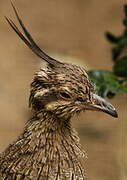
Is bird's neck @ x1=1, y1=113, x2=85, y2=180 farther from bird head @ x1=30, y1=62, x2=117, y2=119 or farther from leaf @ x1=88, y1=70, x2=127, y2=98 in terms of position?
leaf @ x1=88, y1=70, x2=127, y2=98

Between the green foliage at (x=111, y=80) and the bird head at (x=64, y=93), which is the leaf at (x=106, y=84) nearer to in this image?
the green foliage at (x=111, y=80)

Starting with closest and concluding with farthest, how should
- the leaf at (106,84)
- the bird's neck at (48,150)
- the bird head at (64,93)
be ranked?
the bird head at (64,93)
the bird's neck at (48,150)
the leaf at (106,84)

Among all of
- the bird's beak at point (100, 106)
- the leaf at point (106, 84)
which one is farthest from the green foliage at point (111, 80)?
the bird's beak at point (100, 106)

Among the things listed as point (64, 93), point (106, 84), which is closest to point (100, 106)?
point (64, 93)

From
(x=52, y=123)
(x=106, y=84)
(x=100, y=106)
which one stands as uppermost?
(x=106, y=84)

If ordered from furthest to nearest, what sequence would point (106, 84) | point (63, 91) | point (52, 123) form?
point (106, 84)
point (52, 123)
point (63, 91)

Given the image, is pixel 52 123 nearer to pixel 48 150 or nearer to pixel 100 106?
pixel 48 150

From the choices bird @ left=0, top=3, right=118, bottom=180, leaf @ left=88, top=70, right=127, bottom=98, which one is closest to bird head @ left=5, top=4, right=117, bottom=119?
bird @ left=0, top=3, right=118, bottom=180
